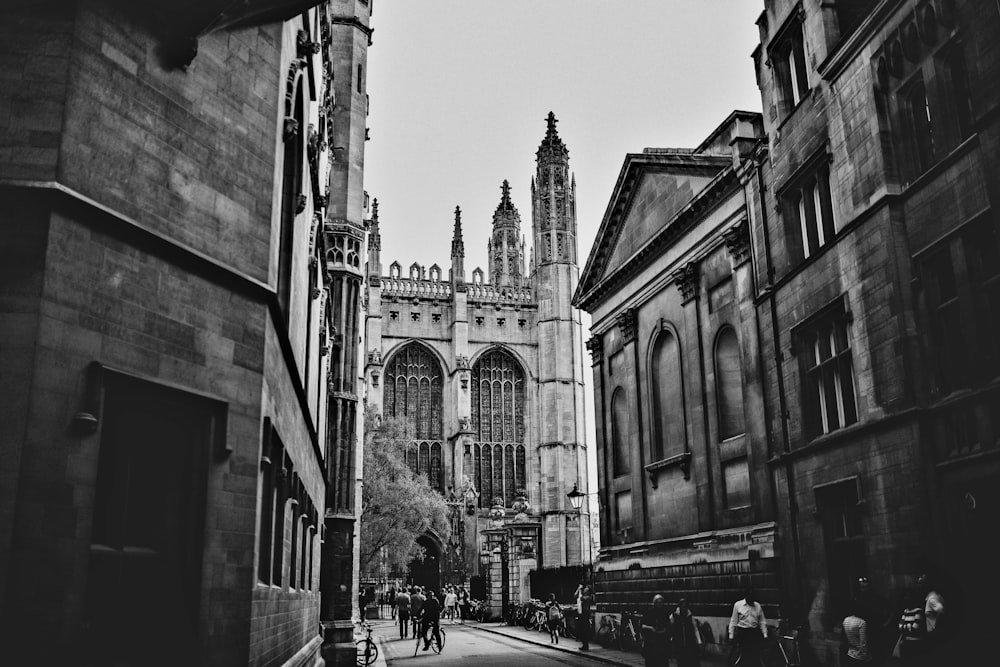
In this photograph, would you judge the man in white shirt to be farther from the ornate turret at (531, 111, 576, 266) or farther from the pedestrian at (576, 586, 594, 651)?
the ornate turret at (531, 111, 576, 266)

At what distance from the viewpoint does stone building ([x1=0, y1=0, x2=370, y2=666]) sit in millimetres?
6758

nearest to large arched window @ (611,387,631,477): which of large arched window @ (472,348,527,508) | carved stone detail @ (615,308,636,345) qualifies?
carved stone detail @ (615,308,636,345)

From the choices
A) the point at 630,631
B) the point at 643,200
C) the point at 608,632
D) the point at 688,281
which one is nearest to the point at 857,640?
the point at 630,631

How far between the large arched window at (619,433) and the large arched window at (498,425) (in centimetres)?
3494

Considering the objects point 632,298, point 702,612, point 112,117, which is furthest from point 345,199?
point 112,117

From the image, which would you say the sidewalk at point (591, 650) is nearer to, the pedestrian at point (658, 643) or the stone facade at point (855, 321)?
the stone facade at point (855, 321)

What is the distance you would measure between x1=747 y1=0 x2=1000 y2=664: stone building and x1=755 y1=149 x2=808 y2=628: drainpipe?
0.04 meters

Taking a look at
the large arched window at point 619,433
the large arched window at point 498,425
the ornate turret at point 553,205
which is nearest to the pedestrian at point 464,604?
the large arched window at point 498,425

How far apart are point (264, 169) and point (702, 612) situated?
616 inches

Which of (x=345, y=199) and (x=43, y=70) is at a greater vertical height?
(x=345, y=199)

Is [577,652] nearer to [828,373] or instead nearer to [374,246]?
[828,373]

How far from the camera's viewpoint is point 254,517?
8.66 m

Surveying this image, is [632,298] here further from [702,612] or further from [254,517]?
[254,517]

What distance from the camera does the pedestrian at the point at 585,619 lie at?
24078 millimetres
